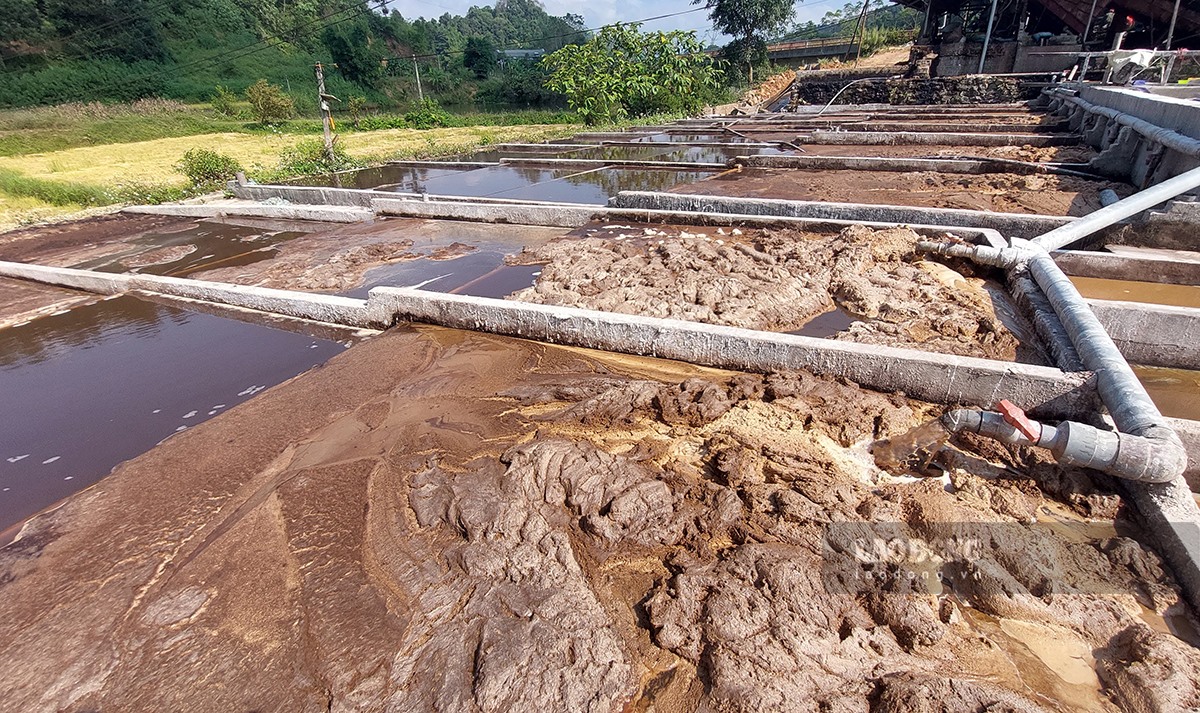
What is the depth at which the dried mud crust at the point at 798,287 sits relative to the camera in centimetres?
446

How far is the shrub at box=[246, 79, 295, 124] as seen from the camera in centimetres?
2436

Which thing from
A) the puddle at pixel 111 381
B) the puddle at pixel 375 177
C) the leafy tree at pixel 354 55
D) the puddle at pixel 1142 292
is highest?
the leafy tree at pixel 354 55

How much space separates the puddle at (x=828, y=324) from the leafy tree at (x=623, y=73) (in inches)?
718

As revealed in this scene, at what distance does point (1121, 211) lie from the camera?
5453mm

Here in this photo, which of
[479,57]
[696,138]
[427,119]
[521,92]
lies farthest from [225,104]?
[696,138]

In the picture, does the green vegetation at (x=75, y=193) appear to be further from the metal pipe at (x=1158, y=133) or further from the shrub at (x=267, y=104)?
the metal pipe at (x=1158, y=133)

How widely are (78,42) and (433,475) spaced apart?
43695 millimetres

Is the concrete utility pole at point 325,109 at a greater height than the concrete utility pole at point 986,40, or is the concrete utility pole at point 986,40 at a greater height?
the concrete utility pole at point 986,40

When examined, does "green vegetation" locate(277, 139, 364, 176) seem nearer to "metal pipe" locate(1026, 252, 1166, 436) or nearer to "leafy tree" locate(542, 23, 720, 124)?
"leafy tree" locate(542, 23, 720, 124)

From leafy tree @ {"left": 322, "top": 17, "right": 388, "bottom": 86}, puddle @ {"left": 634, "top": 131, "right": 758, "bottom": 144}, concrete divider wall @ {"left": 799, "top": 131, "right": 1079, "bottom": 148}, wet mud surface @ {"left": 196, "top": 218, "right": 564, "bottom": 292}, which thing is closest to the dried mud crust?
wet mud surface @ {"left": 196, "top": 218, "right": 564, "bottom": 292}

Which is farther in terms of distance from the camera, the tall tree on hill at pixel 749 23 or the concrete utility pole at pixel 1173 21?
the tall tree on hill at pixel 749 23

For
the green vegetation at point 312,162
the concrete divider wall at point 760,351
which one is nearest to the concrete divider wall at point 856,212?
the concrete divider wall at point 760,351

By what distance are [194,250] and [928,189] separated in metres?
12.2

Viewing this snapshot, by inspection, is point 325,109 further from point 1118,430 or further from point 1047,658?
point 1047,658
